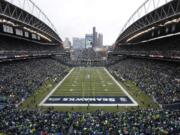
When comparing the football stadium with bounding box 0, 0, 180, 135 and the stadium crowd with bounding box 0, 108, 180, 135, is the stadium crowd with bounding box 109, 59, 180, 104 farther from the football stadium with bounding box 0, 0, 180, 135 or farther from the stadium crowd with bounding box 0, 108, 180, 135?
the stadium crowd with bounding box 0, 108, 180, 135

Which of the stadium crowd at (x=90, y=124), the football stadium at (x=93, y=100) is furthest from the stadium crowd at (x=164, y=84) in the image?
the stadium crowd at (x=90, y=124)

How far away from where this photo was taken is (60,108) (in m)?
30.5

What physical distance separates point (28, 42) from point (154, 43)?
122ft

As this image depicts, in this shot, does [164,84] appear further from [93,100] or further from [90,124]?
[90,124]

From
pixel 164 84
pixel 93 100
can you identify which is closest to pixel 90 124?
pixel 93 100

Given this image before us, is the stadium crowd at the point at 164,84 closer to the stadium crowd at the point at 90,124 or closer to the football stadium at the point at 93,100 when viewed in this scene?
the football stadium at the point at 93,100

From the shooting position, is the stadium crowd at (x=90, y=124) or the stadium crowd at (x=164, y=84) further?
the stadium crowd at (x=164, y=84)

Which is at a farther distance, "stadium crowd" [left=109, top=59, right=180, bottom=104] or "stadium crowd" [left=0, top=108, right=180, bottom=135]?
"stadium crowd" [left=109, top=59, right=180, bottom=104]

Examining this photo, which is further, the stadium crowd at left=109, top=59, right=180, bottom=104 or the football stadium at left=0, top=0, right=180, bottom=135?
the stadium crowd at left=109, top=59, right=180, bottom=104

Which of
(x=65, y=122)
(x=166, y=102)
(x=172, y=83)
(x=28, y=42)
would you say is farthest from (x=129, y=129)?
(x=28, y=42)

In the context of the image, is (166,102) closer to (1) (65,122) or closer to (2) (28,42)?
(1) (65,122)

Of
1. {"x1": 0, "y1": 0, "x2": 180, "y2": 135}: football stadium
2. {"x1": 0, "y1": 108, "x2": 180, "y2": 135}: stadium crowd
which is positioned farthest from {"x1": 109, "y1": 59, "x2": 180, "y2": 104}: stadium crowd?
{"x1": 0, "y1": 108, "x2": 180, "y2": 135}: stadium crowd

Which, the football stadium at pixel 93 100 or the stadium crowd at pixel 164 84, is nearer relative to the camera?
the football stadium at pixel 93 100

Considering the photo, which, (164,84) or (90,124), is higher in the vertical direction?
(90,124)
